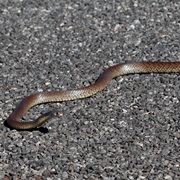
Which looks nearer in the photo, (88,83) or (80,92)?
(80,92)

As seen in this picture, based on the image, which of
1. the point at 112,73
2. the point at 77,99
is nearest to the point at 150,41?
the point at 112,73

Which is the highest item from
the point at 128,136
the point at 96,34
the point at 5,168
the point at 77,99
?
the point at 96,34

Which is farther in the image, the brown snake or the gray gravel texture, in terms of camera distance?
the brown snake

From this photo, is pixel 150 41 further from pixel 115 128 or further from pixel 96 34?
pixel 115 128

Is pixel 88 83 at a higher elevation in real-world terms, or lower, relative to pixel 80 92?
higher

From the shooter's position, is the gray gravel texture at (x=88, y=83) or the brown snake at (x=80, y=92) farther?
the brown snake at (x=80, y=92)
